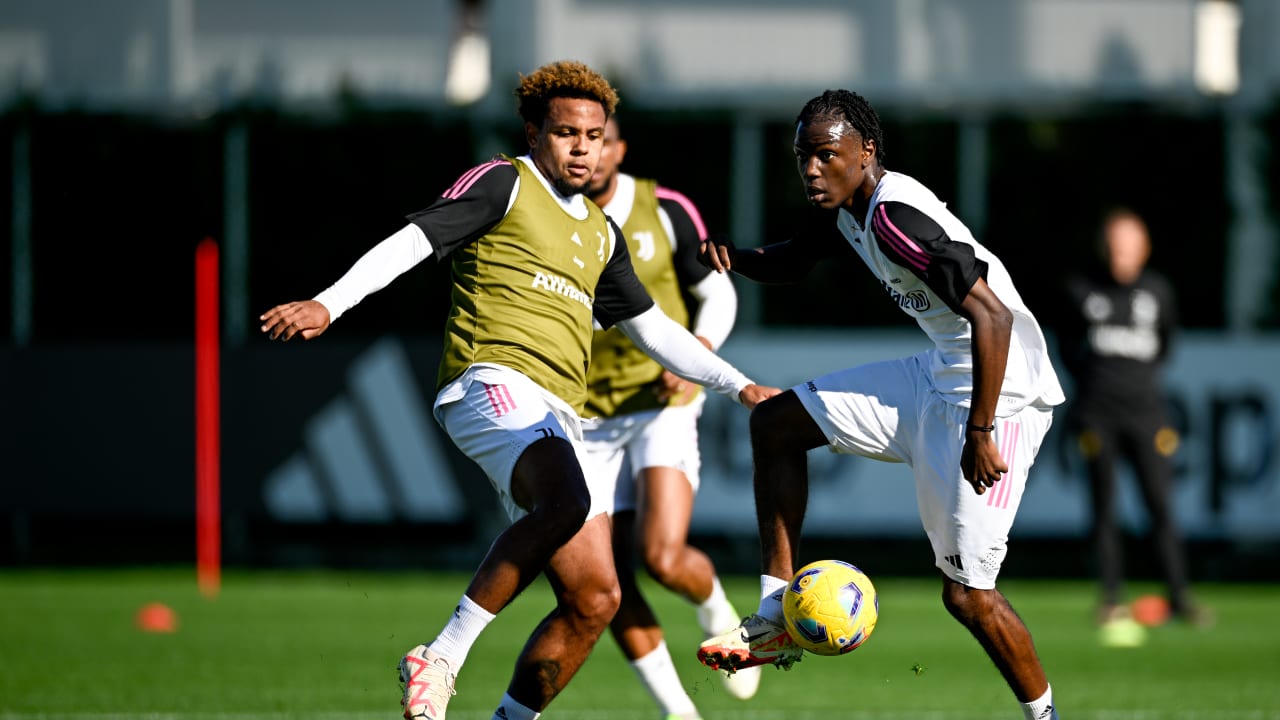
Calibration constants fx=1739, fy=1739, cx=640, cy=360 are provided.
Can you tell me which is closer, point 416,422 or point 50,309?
point 416,422

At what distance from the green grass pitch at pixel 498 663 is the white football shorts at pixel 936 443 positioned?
87 centimetres

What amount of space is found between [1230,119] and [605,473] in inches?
431

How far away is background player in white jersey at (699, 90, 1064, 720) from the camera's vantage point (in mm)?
6109

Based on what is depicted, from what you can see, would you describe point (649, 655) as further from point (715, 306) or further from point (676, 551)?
point (715, 306)

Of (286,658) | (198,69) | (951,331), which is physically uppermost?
(198,69)

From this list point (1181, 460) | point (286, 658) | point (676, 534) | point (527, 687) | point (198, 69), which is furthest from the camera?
point (198, 69)

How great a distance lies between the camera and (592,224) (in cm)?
670

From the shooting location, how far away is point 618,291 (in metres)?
6.92

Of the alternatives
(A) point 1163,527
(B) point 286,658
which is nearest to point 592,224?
(B) point 286,658

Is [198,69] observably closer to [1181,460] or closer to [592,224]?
[1181,460]

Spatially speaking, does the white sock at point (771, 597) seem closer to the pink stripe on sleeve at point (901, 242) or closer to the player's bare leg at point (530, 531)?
the player's bare leg at point (530, 531)

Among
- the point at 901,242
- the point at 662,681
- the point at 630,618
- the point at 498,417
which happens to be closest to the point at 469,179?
the point at 498,417

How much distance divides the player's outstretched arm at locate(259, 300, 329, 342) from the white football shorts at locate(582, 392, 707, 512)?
99.6 inches

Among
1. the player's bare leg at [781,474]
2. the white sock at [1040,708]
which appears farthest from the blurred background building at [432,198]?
the white sock at [1040,708]
